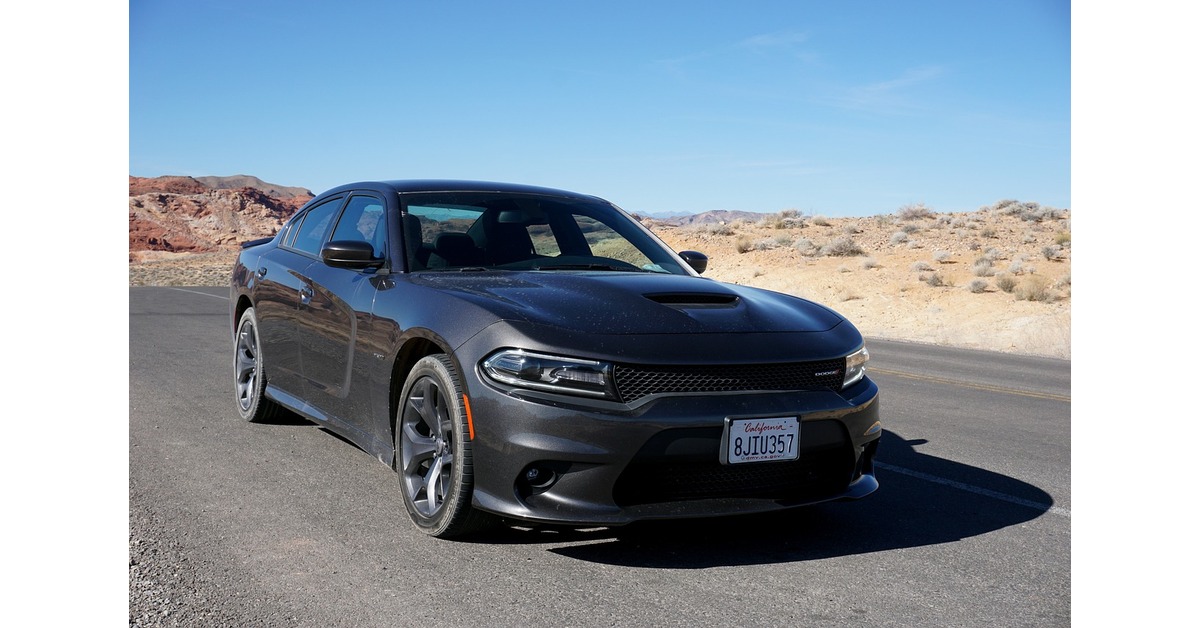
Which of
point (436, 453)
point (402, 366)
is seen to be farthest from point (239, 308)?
point (436, 453)

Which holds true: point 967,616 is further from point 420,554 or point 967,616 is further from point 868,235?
point 868,235

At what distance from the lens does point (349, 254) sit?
5141 millimetres

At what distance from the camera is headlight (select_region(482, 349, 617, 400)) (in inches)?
158

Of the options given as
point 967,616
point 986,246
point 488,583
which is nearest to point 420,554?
point 488,583

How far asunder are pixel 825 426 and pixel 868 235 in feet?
145

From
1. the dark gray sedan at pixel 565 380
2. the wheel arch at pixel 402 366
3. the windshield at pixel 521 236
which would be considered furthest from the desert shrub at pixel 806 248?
the wheel arch at pixel 402 366

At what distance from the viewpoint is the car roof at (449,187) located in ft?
19.1

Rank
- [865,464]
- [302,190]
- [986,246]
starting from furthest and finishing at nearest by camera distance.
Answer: [302,190]
[986,246]
[865,464]

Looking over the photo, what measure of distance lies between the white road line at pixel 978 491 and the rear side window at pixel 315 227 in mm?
3626

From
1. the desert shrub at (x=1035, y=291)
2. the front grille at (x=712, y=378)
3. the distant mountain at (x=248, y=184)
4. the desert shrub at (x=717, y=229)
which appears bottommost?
the front grille at (x=712, y=378)

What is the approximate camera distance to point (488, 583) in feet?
12.6

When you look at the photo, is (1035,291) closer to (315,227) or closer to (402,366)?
(315,227)

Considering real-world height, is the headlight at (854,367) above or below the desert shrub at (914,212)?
below

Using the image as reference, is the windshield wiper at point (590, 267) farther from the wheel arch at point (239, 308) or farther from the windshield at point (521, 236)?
the wheel arch at point (239, 308)
